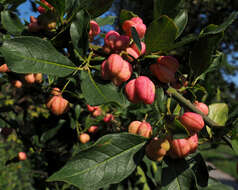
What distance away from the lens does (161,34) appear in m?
0.57

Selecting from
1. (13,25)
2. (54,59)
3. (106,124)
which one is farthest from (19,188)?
(54,59)

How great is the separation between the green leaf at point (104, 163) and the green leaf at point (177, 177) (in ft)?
0.34

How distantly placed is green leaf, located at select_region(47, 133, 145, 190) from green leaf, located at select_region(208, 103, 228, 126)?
37 cm

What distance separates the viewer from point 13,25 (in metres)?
0.87

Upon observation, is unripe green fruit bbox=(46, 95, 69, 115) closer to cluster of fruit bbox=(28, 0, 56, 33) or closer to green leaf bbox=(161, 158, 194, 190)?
cluster of fruit bbox=(28, 0, 56, 33)

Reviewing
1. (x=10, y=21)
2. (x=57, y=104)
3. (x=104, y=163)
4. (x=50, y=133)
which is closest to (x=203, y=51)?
(x=104, y=163)

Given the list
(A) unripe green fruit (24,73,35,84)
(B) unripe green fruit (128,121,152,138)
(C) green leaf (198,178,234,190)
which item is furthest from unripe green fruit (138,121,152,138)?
(A) unripe green fruit (24,73,35,84)

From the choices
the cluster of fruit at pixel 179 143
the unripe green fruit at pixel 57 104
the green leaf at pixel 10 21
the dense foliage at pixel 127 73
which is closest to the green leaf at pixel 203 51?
the dense foliage at pixel 127 73

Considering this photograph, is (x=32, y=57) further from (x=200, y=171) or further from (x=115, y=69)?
(x=200, y=171)

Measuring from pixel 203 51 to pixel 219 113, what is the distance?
301mm

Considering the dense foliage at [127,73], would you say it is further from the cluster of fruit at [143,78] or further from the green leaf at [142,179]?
the green leaf at [142,179]

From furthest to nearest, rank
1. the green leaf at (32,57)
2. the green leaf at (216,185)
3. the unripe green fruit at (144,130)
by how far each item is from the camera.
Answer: the green leaf at (216,185), the unripe green fruit at (144,130), the green leaf at (32,57)

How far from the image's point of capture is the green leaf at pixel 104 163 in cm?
55

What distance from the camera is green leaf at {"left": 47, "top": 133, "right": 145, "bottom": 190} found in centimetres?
55
